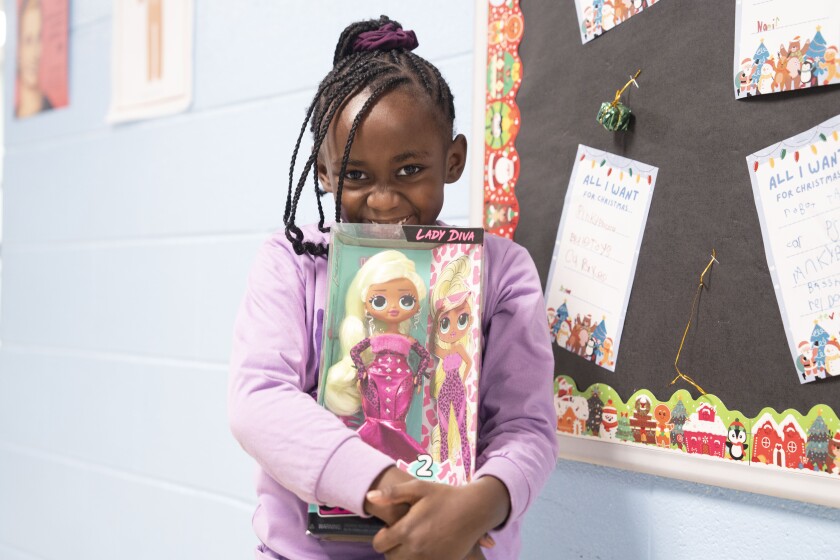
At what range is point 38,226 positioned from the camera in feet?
5.63

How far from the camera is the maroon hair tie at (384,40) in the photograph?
780 millimetres

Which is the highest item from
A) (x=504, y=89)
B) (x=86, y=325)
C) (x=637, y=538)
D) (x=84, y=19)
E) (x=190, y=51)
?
(x=84, y=19)

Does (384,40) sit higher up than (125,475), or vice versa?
(384,40)

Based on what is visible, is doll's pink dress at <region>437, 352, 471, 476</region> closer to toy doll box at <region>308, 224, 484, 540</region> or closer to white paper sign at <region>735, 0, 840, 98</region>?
toy doll box at <region>308, 224, 484, 540</region>

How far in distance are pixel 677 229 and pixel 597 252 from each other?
97 mm

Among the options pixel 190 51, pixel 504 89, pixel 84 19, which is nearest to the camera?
pixel 504 89

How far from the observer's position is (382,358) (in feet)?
2.15

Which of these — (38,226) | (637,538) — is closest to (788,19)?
(637,538)

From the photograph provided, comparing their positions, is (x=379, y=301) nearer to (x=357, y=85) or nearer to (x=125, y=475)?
(x=357, y=85)

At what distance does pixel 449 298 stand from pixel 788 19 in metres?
0.43

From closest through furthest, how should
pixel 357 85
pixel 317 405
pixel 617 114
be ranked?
pixel 317 405 → pixel 357 85 → pixel 617 114

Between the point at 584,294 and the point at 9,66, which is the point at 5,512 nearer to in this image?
the point at 9,66

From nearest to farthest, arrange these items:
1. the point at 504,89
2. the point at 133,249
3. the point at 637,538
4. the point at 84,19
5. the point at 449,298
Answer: the point at 449,298
the point at 637,538
the point at 504,89
the point at 133,249
the point at 84,19

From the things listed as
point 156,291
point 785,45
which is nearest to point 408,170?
point 785,45
